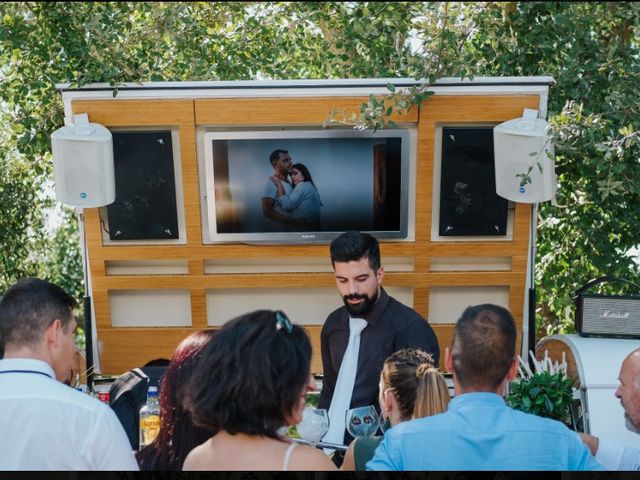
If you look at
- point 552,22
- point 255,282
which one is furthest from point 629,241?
point 255,282

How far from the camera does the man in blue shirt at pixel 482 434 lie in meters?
2.40

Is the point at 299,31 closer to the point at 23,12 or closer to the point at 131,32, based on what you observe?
the point at 131,32

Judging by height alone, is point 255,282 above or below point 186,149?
below

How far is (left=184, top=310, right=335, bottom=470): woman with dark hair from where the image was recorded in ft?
7.48

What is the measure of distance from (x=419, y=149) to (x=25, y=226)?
2641mm

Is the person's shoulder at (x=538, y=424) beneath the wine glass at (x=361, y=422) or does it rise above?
above

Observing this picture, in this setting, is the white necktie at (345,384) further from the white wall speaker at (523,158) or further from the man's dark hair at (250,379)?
the man's dark hair at (250,379)

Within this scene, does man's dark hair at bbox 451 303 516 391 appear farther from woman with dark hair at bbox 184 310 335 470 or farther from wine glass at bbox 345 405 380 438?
wine glass at bbox 345 405 380 438

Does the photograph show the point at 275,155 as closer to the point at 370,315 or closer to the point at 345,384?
the point at 370,315

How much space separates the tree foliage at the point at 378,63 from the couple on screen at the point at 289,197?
42cm

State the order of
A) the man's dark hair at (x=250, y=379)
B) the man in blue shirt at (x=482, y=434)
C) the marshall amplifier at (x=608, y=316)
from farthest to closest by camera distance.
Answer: the marshall amplifier at (x=608, y=316) → the man in blue shirt at (x=482, y=434) → the man's dark hair at (x=250, y=379)

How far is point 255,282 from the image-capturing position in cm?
521

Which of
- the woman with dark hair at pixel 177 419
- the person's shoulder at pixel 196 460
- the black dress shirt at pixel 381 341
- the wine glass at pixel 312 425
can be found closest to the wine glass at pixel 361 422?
the wine glass at pixel 312 425

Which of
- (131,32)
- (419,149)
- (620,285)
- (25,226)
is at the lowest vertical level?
(620,285)
